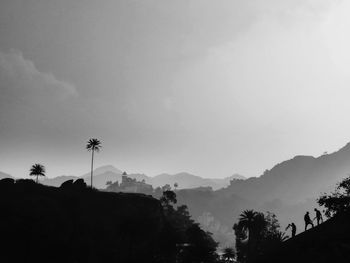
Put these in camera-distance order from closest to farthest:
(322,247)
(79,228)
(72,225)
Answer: (322,247) < (72,225) < (79,228)

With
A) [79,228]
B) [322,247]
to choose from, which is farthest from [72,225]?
[322,247]

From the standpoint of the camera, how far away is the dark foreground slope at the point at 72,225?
58031 mm

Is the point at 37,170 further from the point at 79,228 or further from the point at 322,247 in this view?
the point at 322,247

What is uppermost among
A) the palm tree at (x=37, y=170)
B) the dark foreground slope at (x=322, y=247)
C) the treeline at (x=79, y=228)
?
the palm tree at (x=37, y=170)

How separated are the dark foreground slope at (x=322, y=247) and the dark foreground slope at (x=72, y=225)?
4094 cm

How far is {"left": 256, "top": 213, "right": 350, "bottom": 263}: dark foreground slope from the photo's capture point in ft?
61.7

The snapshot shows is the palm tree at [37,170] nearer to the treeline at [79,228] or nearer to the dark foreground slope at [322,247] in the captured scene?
the treeline at [79,228]

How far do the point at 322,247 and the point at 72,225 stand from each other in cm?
5891

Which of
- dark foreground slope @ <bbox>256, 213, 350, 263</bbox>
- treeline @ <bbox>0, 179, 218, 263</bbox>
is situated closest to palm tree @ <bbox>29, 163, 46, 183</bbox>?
treeline @ <bbox>0, 179, 218, 263</bbox>

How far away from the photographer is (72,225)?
69.1 m

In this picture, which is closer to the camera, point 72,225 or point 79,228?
point 72,225


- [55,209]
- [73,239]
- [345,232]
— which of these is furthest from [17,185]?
[345,232]

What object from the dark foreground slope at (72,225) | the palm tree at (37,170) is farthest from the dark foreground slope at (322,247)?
the palm tree at (37,170)

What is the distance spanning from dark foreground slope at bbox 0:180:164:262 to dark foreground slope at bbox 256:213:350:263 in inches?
1612
